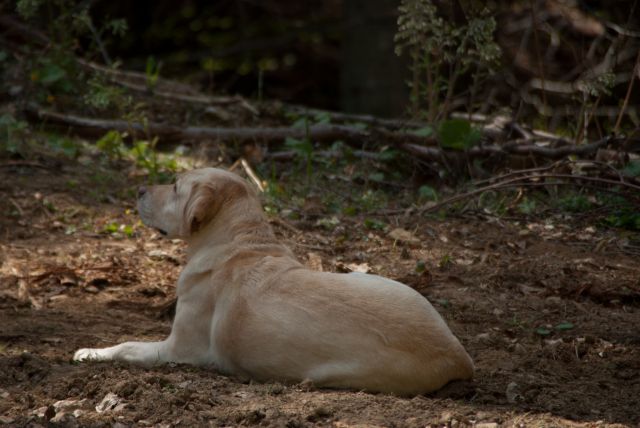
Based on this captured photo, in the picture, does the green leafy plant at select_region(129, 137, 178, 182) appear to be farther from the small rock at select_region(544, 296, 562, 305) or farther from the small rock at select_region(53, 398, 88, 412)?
the small rock at select_region(53, 398, 88, 412)

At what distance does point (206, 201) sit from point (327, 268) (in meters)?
1.45

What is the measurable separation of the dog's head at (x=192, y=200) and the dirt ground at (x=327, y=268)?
729 mm

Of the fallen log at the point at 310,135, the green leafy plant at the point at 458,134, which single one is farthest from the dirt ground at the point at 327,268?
the green leafy plant at the point at 458,134

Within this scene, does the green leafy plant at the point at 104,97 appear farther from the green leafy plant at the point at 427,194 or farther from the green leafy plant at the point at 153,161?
the green leafy plant at the point at 427,194

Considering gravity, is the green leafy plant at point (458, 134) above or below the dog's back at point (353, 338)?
above

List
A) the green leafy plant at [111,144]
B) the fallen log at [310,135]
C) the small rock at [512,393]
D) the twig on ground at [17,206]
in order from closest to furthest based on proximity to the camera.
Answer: the small rock at [512,393], the twig on ground at [17,206], the fallen log at [310,135], the green leafy plant at [111,144]

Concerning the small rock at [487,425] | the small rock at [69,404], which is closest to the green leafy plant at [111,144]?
the small rock at [69,404]

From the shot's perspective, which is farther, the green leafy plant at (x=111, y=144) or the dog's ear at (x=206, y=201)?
the green leafy plant at (x=111, y=144)

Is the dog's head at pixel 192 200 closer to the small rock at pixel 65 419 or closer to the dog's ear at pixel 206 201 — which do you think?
the dog's ear at pixel 206 201

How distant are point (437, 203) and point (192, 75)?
296 inches

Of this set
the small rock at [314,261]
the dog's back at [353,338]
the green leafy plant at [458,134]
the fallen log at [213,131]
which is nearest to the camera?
the dog's back at [353,338]

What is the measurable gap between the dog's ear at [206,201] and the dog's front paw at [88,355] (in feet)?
2.65

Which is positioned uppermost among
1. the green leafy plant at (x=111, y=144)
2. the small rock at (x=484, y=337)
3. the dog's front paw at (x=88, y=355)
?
the green leafy plant at (x=111, y=144)

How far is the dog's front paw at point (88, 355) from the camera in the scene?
15.9 feet
